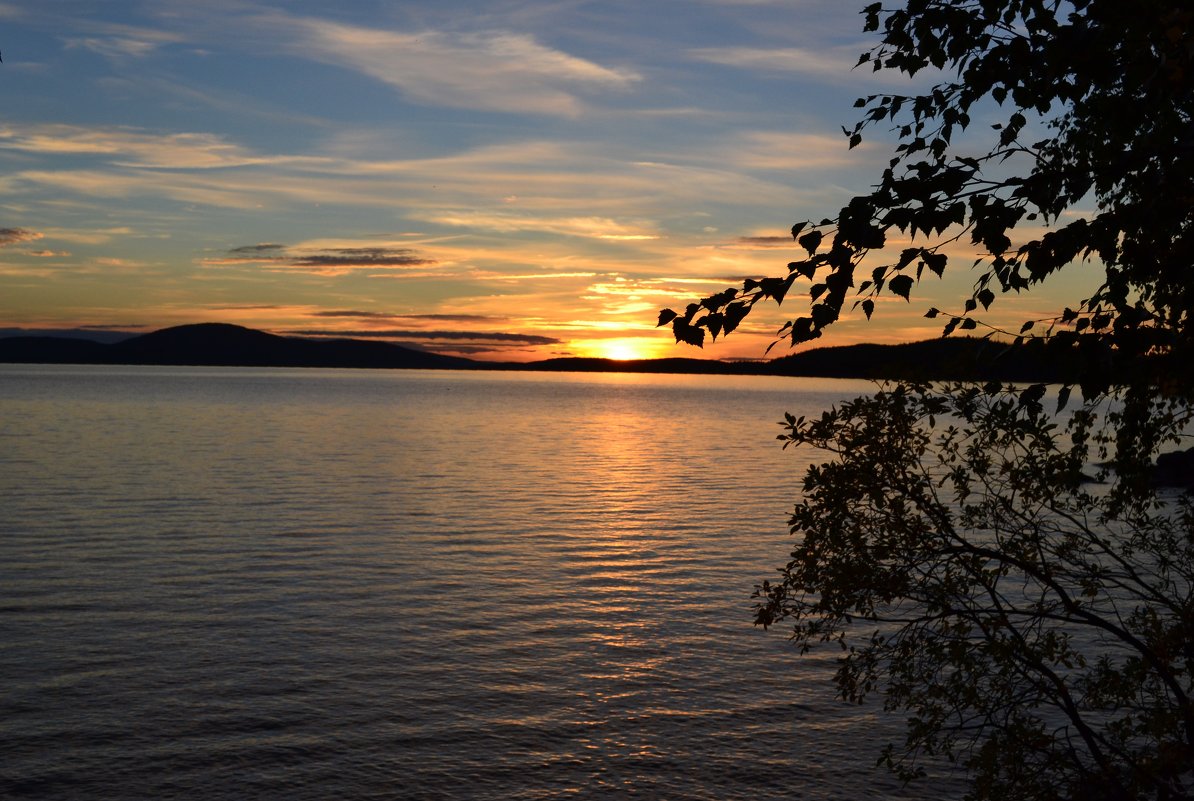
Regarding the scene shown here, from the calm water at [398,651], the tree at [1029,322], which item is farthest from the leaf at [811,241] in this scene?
the calm water at [398,651]

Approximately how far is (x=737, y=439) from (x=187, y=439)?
5495cm

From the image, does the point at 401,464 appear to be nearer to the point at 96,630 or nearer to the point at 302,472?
the point at 302,472

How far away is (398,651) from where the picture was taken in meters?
23.7

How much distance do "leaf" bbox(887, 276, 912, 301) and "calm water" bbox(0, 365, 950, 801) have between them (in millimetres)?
11833

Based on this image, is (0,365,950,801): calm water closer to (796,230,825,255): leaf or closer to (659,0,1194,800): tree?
(659,0,1194,800): tree

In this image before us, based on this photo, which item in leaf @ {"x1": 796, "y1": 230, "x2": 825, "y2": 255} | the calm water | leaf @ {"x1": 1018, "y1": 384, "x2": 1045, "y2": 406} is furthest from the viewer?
the calm water

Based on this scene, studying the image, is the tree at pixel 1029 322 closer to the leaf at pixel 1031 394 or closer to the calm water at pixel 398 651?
the leaf at pixel 1031 394

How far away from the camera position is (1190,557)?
42.8ft

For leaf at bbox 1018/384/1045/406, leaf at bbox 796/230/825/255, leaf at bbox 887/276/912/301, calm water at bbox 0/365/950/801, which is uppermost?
leaf at bbox 796/230/825/255

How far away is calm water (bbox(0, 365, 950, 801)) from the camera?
1711 cm

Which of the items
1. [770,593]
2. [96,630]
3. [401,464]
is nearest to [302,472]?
[401,464]

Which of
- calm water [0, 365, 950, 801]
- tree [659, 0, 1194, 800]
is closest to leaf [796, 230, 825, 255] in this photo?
tree [659, 0, 1194, 800]

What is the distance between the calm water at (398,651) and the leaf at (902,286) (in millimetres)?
11833

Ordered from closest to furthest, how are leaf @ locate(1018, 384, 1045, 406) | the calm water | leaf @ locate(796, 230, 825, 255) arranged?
1. leaf @ locate(796, 230, 825, 255)
2. leaf @ locate(1018, 384, 1045, 406)
3. the calm water
